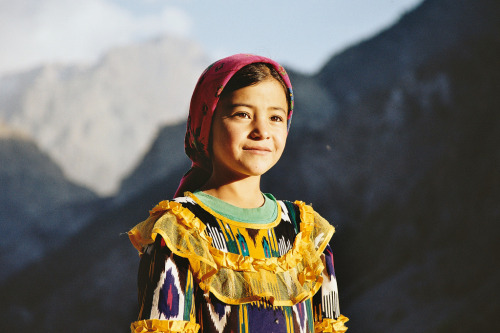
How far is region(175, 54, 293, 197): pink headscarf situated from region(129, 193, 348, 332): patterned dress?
0.35ft

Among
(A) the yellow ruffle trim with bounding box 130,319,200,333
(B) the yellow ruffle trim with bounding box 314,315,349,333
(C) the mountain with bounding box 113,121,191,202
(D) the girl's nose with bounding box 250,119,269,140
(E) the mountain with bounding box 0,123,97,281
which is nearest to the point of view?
(A) the yellow ruffle trim with bounding box 130,319,200,333

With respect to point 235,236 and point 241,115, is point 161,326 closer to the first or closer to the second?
point 235,236

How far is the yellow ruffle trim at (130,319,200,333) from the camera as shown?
1103mm

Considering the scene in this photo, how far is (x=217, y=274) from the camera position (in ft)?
3.90

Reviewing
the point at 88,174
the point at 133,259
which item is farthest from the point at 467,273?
the point at 88,174

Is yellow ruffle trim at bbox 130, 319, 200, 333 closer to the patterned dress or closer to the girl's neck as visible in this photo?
the patterned dress

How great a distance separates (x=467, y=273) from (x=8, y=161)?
416 cm

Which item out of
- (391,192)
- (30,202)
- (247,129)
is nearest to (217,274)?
(247,129)

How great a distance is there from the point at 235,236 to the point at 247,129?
221 mm

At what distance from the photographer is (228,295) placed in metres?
1.17

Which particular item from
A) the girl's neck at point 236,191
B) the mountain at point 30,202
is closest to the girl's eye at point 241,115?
the girl's neck at point 236,191

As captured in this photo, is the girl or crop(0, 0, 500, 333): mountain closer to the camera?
the girl

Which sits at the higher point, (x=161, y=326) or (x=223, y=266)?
(x=223, y=266)

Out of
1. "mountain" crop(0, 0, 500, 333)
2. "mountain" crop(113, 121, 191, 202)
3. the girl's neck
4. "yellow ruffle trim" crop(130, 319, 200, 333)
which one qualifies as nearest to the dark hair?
the girl's neck
